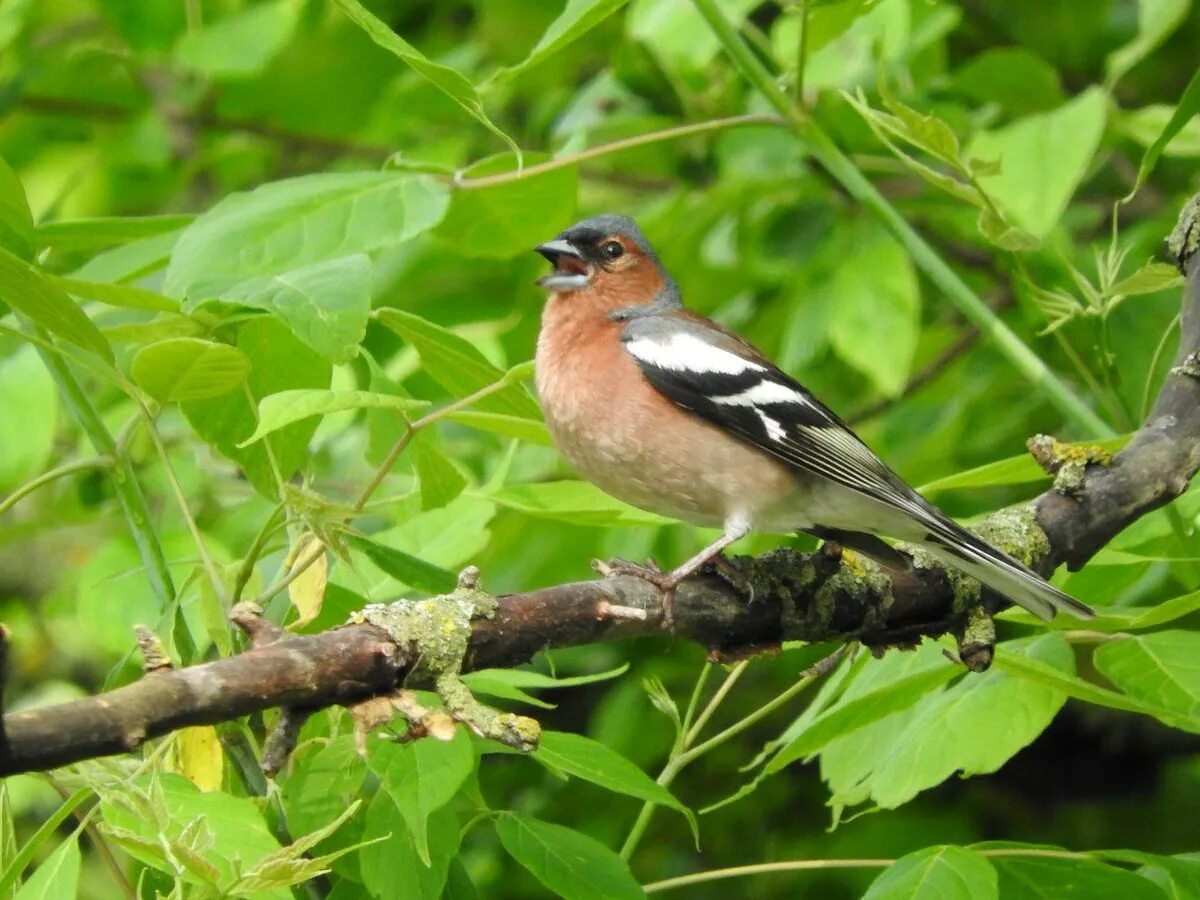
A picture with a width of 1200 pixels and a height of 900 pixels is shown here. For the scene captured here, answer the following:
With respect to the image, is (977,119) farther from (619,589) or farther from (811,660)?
(619,589)

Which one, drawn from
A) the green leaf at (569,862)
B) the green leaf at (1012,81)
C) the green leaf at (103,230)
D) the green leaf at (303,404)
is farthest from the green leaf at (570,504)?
the green leaf at (1012,81)

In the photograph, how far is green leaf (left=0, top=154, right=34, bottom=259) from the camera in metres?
2.77

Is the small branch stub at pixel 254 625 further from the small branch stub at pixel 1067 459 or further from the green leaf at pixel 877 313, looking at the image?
the green leaf at pixel 877 313

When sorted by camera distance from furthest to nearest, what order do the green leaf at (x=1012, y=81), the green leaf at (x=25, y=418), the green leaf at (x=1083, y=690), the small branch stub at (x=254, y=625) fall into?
1. the green leaf at (x=1012, y=81)
2. the green leaf at (x=25, y=418)
3. the green leaf at (x=1083, y=690)
4. the small branch stub at (x=254, y=625)

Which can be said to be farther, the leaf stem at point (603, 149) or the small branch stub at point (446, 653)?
the leaf stem at point (603, 149)

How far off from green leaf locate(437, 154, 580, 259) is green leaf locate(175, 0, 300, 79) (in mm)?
1708

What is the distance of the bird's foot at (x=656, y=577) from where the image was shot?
276cm

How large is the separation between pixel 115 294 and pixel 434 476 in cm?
71

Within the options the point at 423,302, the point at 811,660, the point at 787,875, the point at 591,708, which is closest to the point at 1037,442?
the point at 423,302

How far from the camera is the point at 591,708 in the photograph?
7754mm

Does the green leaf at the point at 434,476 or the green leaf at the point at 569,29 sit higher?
the green leaf at the point at 569,29

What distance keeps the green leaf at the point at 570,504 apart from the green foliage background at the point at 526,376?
16 millimetres

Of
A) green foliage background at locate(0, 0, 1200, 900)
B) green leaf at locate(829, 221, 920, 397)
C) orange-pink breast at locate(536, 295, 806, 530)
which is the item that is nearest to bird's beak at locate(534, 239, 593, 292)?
green foliage background at locate(0, 0, 1200, 900)

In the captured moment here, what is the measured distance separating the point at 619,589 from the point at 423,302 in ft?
9.16
